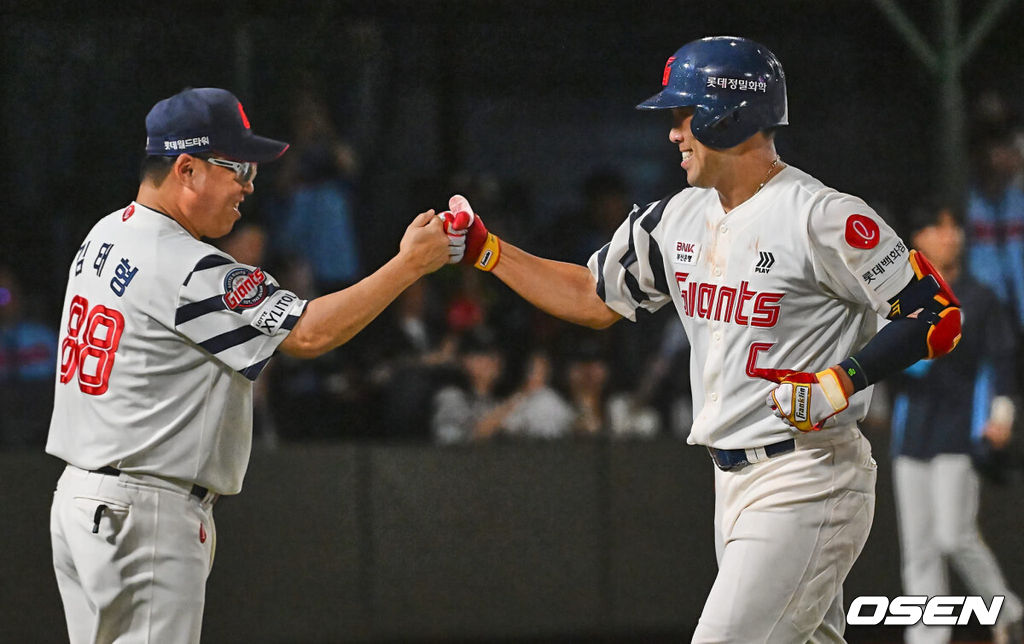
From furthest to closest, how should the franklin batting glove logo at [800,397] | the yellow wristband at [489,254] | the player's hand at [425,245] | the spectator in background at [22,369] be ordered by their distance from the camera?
the spectator in background at [22,369] < the yellow wristband at [489,254] < the player's hand at [425,245] < the franklin batting glove logo at [800,397]

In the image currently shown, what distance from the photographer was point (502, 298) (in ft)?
26.7

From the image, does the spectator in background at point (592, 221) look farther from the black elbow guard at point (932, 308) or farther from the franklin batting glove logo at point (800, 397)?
the franklin batting glove logo at point (800, 397)

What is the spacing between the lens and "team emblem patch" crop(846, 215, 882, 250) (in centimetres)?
363

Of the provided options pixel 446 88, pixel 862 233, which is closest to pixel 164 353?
pixel 862 233

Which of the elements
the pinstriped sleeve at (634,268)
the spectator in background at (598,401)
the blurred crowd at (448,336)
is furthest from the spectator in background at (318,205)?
the pinstriped sleeve at (634,268)

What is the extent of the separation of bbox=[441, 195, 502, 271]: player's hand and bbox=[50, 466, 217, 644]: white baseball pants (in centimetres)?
119

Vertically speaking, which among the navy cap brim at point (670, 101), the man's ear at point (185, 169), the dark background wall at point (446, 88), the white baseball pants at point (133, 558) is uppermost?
the dark background wall at point (446, 88)

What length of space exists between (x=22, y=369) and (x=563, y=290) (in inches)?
152

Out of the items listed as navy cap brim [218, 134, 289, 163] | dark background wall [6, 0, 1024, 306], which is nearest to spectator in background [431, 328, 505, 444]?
dark background wall [6, 0, 1024, 306]

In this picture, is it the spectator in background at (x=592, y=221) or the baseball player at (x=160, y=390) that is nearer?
the baseball player at (x=160, y=390)

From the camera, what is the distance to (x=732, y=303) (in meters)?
3.82

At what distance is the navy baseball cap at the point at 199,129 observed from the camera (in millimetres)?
3809

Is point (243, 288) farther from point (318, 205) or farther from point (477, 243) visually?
point (318, 205)

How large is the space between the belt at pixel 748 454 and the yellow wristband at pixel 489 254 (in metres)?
0.99
